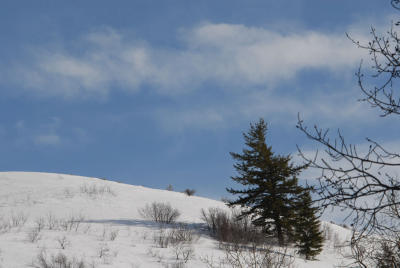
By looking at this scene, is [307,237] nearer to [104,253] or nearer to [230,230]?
[230,230]

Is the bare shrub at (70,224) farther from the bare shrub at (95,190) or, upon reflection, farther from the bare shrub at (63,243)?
the bare shrub at (95,190)

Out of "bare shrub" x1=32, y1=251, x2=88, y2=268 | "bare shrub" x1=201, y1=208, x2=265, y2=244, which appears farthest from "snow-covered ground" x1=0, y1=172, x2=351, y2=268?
"bare shrub" x1=201, y1=208, x2=265, y2=244

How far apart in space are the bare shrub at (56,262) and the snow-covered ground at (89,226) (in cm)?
14

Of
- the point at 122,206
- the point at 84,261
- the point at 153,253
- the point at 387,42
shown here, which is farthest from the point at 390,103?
the point at 122,206

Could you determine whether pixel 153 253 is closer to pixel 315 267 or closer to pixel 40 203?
pixel 315 267

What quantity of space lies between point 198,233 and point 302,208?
15312 millimetres

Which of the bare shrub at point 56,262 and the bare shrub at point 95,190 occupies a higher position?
the bare shrub at point 95,190

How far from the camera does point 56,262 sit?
941 cm

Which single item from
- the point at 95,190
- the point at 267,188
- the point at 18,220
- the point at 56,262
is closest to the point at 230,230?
the point at 267,188

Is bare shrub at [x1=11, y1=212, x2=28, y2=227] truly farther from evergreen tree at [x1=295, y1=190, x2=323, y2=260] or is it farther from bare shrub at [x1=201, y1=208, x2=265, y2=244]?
evergreen tree at [x1=295, y1=190, x2=323, y2=260]

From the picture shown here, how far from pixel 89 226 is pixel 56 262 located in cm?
675

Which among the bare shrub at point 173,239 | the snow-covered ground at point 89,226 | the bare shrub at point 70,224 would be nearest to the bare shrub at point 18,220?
the snow-covered ground at point 89,226

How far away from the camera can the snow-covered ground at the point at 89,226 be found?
10781mm

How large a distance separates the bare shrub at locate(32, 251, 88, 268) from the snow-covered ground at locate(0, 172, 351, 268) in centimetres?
14
